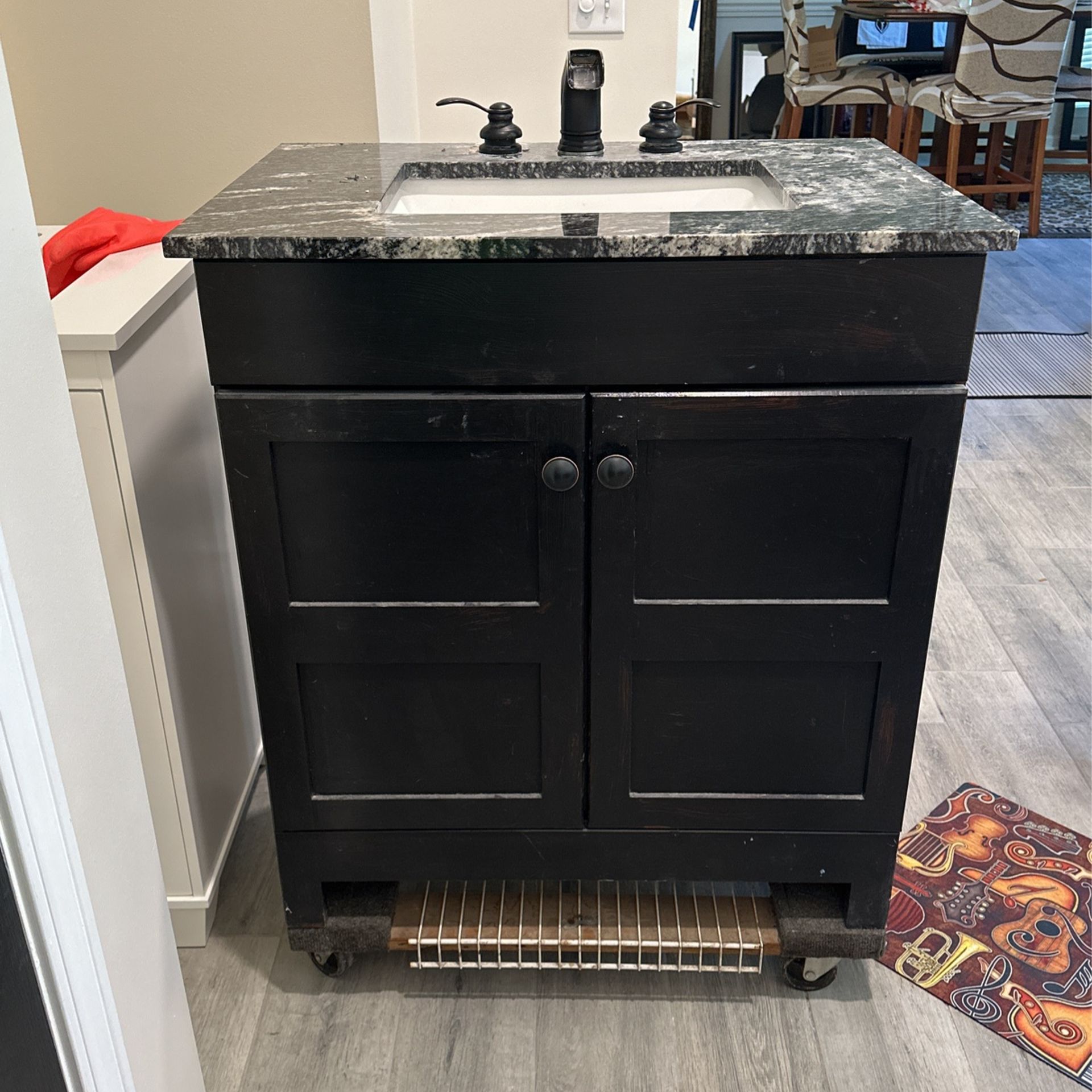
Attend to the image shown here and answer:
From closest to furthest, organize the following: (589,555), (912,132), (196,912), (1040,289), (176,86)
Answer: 1. (589,555)
2. (196,912)
3. (176,86)
4. (1040,289)
5. (912,132)

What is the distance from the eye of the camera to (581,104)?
4.93ft

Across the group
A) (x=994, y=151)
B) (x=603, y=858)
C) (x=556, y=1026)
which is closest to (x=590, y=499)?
(x=603, y=858)

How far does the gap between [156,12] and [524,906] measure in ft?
4.83

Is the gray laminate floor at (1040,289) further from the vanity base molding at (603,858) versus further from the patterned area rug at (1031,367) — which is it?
the vanity base molding at (603,858)

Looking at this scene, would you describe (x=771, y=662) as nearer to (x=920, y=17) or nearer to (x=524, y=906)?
(x=524, y=906)

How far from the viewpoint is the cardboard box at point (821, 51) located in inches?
185

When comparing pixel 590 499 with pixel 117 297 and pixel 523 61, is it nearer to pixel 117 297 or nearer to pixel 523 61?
pixel 117 297

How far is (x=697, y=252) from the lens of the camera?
1072 mm

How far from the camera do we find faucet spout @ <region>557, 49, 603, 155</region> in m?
1.47

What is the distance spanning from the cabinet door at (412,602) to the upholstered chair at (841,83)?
413cm

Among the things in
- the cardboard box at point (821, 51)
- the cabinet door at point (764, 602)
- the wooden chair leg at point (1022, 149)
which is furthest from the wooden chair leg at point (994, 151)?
the cabinet door at point (764, 602)

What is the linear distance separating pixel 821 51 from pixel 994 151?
2.86 ft

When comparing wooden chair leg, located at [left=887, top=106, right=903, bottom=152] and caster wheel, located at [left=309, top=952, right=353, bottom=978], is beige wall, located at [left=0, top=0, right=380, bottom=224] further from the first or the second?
wooden chair leg, located at [left=887, top=106, right=903, bottom=152]

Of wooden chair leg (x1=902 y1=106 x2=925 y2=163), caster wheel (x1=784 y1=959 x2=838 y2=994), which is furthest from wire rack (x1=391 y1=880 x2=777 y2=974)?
wooden chair leg (x1=902 y1=106 x2=925 y2=163)
